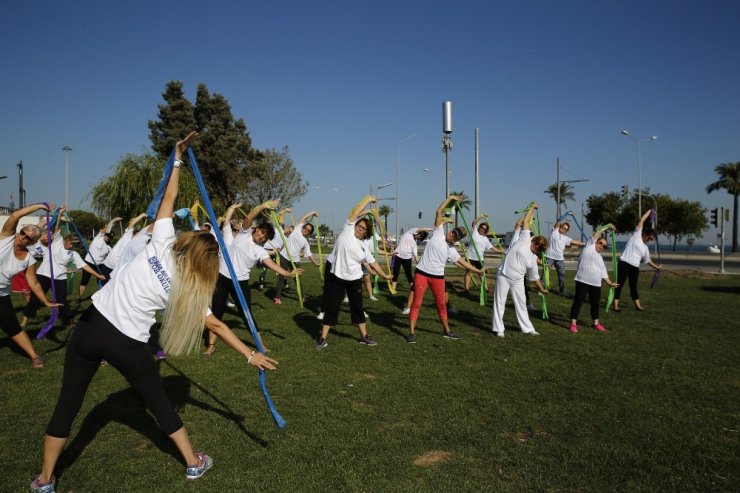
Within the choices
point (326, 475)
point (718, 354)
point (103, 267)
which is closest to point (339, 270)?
point (326, 475)

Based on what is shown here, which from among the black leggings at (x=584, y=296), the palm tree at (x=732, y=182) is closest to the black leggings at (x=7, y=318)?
the black leggings at (x=584, y=296)

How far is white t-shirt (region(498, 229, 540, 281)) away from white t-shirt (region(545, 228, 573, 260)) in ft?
17.2

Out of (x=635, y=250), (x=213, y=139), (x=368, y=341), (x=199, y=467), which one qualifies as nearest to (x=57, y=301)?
(x=368, y=341)

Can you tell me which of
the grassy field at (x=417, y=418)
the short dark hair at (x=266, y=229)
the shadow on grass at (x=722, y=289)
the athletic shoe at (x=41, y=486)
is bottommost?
the grassy field at (x=417, y=418)

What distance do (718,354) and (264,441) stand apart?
7.17 m

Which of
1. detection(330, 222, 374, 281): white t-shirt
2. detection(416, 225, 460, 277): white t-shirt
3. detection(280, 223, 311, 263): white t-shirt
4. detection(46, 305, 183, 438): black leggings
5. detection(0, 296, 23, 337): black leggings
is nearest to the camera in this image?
detection(46, 305, 183, 438): black leggings

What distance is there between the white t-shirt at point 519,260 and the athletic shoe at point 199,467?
6364mm

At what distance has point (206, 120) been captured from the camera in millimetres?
43781

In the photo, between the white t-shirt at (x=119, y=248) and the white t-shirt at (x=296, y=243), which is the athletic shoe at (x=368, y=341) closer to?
the white t-shirt at (x=119, y=248)

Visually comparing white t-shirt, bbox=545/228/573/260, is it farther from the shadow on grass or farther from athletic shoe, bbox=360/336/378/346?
athletic shoe, bbox=360/336/378/346

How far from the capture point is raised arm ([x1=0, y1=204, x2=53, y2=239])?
17.3 feet

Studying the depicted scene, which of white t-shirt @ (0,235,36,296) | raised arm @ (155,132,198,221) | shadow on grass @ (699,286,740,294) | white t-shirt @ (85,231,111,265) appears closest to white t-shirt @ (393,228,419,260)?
white t-shirt @ (85,231,111,265)

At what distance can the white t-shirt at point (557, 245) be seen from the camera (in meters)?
13.5

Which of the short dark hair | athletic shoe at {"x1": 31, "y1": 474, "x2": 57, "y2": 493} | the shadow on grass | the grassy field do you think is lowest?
the grassy field
